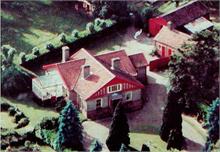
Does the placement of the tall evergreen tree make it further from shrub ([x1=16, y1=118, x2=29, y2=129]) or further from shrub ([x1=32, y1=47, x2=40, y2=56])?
shrub ([x1=32, y1=47, x2=40, y2=56])

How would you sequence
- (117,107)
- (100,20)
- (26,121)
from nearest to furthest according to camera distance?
(117,107) < (26,121) < (100,20)

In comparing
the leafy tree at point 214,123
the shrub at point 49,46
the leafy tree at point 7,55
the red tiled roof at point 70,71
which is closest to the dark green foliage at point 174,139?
the leafy tree at point 214,123

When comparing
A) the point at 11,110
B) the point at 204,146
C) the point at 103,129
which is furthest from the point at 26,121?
the point at 204,146

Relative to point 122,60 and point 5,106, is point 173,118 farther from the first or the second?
point 5,106

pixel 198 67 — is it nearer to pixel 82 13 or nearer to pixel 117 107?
pixel 117 107

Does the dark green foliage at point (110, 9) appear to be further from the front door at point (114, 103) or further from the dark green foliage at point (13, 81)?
the front door at point (114, 103)

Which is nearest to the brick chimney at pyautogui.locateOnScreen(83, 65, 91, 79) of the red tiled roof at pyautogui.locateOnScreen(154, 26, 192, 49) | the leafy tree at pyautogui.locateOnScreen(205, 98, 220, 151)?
the red tiled roof at pyautogui.locateOnScreen(154, 26, 192, 49)
